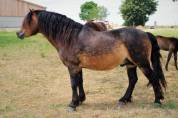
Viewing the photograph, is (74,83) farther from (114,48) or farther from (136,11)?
(136,11)

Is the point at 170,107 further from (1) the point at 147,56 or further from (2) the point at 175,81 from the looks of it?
(2) the point at 175,81

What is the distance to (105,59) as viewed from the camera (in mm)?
7637

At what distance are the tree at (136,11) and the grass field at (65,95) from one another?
69131mm

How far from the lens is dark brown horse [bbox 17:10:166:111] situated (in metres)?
7.53

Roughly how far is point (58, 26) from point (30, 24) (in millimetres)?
647

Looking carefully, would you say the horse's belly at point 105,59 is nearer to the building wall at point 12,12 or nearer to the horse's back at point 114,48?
the horse's back at point 114,48

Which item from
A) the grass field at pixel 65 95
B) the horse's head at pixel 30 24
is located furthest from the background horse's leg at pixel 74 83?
the horse's head at pixel 30 24

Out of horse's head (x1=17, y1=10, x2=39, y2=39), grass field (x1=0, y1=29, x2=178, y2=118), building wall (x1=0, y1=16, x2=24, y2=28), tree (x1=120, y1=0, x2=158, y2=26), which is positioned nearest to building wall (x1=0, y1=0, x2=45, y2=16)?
building wall (x1=0, y1=16, x2=24, y2=28)

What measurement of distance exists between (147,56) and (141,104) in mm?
1128

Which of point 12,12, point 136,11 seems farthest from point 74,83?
point 12,12

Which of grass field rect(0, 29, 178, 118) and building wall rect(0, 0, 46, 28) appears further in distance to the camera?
building wall rect(0, 0, 46, 28)

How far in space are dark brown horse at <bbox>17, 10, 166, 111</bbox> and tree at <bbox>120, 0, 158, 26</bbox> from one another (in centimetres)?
7368

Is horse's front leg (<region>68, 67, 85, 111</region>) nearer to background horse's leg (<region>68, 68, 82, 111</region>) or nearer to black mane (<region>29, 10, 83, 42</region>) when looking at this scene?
background horse's leg (<region>68, 68, 82, 111</region>)

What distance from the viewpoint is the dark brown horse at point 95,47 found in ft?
24.7
